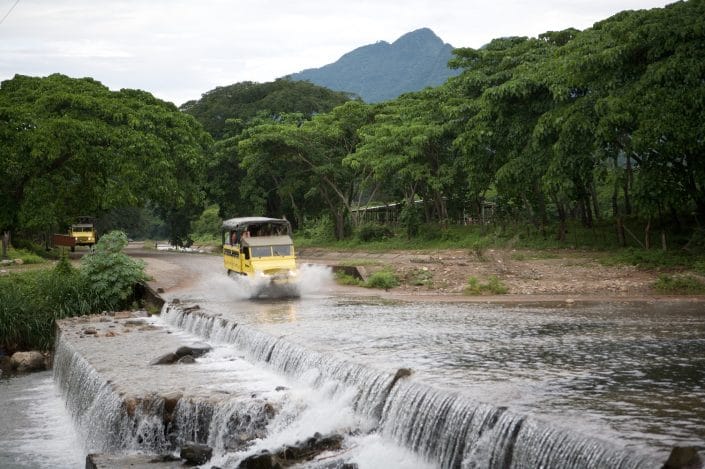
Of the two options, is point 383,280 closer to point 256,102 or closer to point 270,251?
point 270,251

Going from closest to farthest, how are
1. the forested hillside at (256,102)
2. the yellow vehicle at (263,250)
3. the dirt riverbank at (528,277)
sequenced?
the dirt riverbank at (528,277) < the yellow vehicle at (263,250) < the forested hillside at (256,102)

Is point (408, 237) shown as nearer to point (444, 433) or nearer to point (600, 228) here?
point (600, 228)

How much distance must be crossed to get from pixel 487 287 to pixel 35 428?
14190 millimetres

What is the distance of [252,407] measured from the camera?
39.7ft

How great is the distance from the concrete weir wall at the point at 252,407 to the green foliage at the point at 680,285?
1192 centimetres

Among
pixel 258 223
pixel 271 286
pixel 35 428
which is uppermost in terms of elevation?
pixel 258 223

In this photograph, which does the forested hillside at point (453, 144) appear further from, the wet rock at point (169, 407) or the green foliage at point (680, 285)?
the wet rock at point (169, 407)

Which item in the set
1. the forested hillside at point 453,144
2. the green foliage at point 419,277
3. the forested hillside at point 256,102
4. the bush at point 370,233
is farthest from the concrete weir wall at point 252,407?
the forested hillside at point 256,102

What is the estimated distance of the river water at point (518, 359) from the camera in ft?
30.9

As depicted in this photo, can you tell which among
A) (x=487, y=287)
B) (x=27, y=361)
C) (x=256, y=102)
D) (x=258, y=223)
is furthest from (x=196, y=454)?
(x=256, y=102)

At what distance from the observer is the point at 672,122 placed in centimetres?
2239

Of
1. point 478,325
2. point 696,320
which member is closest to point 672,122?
point 696,320

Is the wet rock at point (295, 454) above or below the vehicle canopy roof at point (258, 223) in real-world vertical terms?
below

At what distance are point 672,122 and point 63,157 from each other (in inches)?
999
